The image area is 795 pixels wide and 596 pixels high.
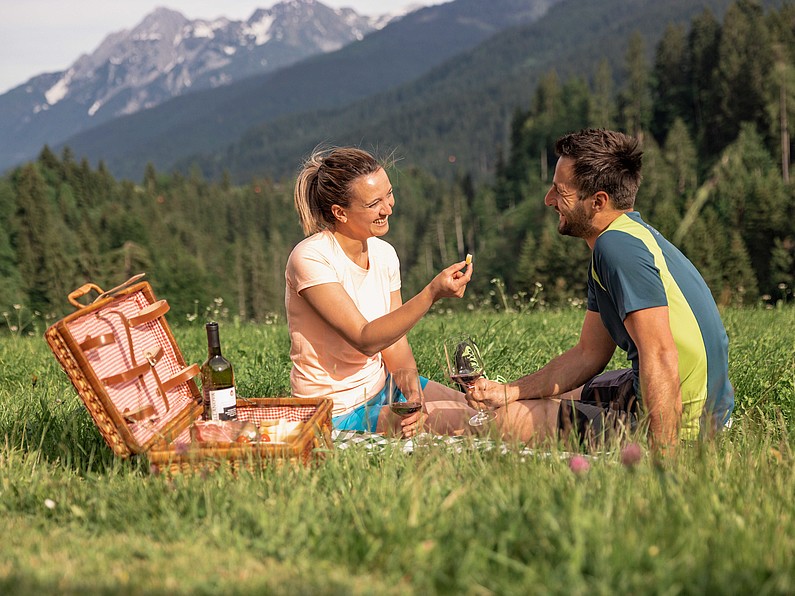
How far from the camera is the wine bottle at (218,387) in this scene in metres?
4.80

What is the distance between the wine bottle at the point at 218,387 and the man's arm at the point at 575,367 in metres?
1.68

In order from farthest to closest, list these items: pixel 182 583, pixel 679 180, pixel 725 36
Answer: pixel 725 36, pixel 679 180, pixel 182 583

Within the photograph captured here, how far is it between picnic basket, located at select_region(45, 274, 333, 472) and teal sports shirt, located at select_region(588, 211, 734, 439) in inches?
67.7

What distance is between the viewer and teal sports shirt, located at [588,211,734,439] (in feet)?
14.1

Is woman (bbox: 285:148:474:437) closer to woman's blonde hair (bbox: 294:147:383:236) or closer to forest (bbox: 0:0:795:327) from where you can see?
woman's blonde hair (bbox: 294:147:383:236)

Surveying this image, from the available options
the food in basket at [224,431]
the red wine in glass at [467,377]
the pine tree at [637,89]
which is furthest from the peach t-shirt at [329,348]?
the pine tree at [637,89]

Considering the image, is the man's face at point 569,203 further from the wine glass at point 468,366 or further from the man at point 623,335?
the wine glass at point 468,366

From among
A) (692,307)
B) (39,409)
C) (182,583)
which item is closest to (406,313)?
(692,307)

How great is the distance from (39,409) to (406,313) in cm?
271

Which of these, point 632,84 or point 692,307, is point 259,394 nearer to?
point 692,307

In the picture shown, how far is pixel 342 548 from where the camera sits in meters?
3.00

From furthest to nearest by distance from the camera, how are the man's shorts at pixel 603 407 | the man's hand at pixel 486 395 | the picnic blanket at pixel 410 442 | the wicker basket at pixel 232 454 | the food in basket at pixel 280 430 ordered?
the man's hand at pixel 486 395 < the man's shorts at pixel 603 407 < the food in basket at pixel 280 430 < the picnic blanket at pixel 410 442 < the wicker basket at pixel 232 454

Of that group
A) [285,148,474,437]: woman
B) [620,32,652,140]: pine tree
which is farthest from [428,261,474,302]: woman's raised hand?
[620,32,652,140]: pine tree

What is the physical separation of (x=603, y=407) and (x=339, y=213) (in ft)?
6.69
